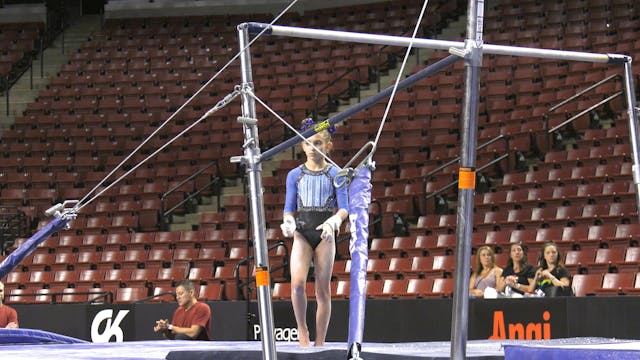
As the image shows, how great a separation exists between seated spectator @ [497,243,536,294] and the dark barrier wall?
0.23 m

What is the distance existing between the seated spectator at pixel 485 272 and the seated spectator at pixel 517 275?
10cm

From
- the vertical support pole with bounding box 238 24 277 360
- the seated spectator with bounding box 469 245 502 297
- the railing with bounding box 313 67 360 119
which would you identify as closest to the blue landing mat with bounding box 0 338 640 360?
the vertical support pole with bounding box 238 24 277 360

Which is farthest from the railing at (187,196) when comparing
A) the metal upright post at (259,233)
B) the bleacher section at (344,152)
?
the metal upright post at (259,233)

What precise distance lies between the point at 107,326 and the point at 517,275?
4.93 m

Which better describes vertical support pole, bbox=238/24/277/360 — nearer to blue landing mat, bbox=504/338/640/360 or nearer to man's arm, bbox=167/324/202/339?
blue landing mat, bbox=504/338/640/360

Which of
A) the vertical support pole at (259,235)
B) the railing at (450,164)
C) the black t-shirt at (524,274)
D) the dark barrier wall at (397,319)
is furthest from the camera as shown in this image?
the railing at (450,164)

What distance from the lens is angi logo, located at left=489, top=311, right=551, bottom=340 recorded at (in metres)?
10.1

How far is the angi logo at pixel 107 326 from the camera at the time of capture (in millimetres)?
13055

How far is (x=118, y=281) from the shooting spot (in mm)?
15766

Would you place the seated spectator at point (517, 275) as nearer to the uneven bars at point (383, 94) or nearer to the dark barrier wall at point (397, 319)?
the dark barrier wall at point (397, 319)

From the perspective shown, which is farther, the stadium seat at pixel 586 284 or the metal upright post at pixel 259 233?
the stadium seat at pixel 586 284

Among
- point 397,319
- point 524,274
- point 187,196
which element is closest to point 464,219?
point 524,274

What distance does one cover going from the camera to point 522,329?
1020cm

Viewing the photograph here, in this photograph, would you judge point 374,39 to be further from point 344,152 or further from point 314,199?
point 344,152
